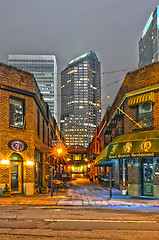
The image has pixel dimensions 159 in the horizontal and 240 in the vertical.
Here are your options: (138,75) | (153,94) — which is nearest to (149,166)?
(153,94)

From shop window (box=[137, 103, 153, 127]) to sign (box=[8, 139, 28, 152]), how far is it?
8.78 metres

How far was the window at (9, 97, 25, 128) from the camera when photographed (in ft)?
63.0

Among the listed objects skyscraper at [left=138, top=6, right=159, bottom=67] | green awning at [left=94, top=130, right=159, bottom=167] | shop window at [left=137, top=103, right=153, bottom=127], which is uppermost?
skyscraper at [left=138, top=6, right=159, bottom=67]

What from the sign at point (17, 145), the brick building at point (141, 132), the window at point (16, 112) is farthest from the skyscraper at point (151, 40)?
the sign at point (17, 145)

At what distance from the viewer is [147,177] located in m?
18.4

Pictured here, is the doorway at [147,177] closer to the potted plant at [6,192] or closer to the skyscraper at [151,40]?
the potted plant at [6,192]

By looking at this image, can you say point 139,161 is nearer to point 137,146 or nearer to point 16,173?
point 137,146

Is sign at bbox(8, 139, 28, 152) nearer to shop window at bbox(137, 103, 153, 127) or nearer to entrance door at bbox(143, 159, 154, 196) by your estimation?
shop window at bbox(137, 103, 153, 127)

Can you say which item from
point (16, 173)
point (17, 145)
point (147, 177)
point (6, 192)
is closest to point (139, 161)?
point (147, 177)

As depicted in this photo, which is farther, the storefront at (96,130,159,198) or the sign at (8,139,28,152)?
the sign at (8,139,28,152)

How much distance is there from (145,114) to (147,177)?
4.52 metres

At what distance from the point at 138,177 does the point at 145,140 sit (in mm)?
3641

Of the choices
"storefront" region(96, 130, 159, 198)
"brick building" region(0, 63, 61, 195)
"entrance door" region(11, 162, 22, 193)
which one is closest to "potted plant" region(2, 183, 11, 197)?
"brick building" region(0, 63, 61, 195)

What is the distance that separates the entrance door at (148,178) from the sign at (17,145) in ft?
29.5
